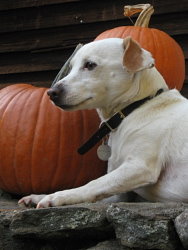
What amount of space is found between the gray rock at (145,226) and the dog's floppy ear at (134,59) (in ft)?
3.36

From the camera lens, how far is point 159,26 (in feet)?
17.5

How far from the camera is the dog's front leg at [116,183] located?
2885mm

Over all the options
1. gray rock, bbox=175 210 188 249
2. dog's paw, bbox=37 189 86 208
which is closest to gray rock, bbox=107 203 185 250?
gray rock, bbox=175 210 188 249

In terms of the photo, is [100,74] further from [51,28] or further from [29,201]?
[51,28]

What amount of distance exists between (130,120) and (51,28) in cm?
291

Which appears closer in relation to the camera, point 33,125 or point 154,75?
point 154,75

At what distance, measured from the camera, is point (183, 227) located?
84.2 inches

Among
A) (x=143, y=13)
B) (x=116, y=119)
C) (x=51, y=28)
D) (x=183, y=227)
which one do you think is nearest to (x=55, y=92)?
(x=116, y=119)

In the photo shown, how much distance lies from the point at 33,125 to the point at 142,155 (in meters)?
1.00

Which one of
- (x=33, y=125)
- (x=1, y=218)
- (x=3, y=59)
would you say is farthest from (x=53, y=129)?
(x=3, y=59)

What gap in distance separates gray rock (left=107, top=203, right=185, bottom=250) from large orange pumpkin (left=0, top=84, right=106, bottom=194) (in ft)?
4.51

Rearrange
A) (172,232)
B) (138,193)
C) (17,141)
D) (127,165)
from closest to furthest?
1. (172,232)
2. (127,165)
3. (138,193)
4. (17,141)

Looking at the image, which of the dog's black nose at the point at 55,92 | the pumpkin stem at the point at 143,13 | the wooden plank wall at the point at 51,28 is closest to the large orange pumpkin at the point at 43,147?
the dog's black nose at the point at 55,92

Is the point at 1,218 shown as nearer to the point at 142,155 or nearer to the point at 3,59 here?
the point at 142,155
